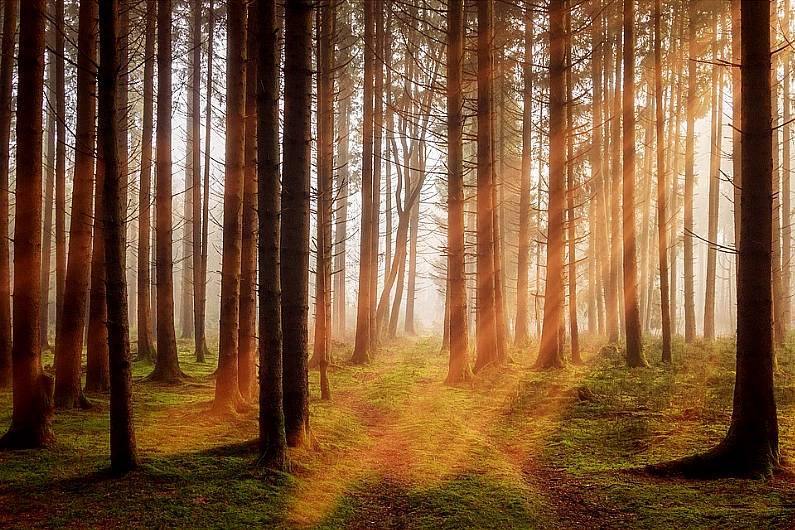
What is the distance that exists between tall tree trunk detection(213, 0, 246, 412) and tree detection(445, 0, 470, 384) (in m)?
5.52

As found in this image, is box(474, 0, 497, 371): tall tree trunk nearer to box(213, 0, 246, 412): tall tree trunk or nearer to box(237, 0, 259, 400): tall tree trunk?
box(237, 0, 259, 400): tall tree trunk

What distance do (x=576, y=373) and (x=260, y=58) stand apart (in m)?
11.7

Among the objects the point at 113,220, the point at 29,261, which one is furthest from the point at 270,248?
the point at 29,261

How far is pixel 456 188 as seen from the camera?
14.5 m

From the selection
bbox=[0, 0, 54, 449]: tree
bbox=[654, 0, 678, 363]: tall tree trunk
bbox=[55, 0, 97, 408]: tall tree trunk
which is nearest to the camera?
bbox=[0, 0, 54, 449]: tree

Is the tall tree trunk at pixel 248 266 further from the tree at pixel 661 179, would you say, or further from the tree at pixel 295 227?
the tree at pixel 661 179

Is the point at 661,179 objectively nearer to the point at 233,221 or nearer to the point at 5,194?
the point at 233,221

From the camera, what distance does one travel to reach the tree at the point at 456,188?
1434cm

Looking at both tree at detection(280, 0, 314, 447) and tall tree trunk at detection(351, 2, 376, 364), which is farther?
tall tree trunk at detection(351, 2, 376, 364)

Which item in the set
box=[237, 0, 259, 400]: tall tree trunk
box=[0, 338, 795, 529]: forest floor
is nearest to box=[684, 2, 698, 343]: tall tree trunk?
box=[0, 338, 795, 529]: forest floor

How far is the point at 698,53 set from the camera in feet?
70.1

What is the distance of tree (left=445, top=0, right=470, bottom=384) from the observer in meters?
14.3

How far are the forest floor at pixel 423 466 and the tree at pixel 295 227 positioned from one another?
2.18ft

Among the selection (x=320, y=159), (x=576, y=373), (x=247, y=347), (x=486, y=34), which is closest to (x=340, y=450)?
(x=247, y=347)
